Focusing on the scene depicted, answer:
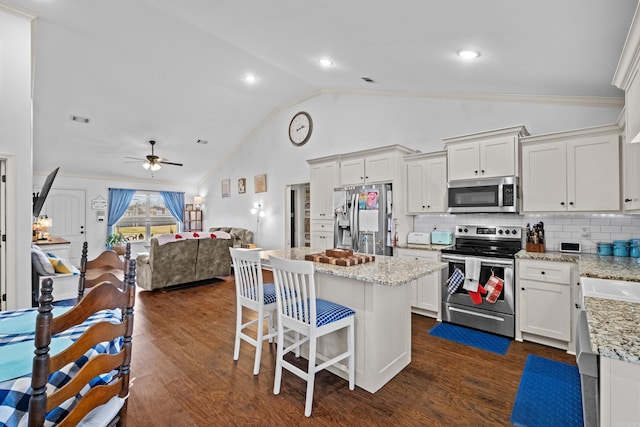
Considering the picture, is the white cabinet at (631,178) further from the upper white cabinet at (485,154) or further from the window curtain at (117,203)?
the window curtain at (117,203)

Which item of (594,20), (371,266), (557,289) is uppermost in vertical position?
(594,20)

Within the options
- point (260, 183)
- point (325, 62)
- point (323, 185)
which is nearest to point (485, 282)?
point (323, 185)

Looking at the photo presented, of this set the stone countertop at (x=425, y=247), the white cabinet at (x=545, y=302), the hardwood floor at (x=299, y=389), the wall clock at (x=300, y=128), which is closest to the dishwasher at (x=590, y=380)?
the hardwood floor at (x=299, y=389)

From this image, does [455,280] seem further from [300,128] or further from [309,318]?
[300,128]

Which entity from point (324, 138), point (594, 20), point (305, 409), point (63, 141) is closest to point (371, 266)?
point (305, 409)

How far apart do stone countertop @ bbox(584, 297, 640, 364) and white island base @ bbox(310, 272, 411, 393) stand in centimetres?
116

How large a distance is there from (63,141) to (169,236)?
362 cm

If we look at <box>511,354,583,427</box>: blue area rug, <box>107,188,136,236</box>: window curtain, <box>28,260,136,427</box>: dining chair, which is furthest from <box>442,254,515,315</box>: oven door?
<box>107,188,136,236</box>: window curtain

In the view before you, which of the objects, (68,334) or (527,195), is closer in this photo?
(68,334)

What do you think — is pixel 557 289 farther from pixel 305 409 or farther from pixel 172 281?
pixel 172 281

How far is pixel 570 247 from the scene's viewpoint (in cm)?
321

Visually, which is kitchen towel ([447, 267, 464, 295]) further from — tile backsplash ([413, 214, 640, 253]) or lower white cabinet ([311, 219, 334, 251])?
lower white cabinet ([311, 219, 334, 251])

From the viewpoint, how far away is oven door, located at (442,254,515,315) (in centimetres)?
311

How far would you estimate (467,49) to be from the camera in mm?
2559
